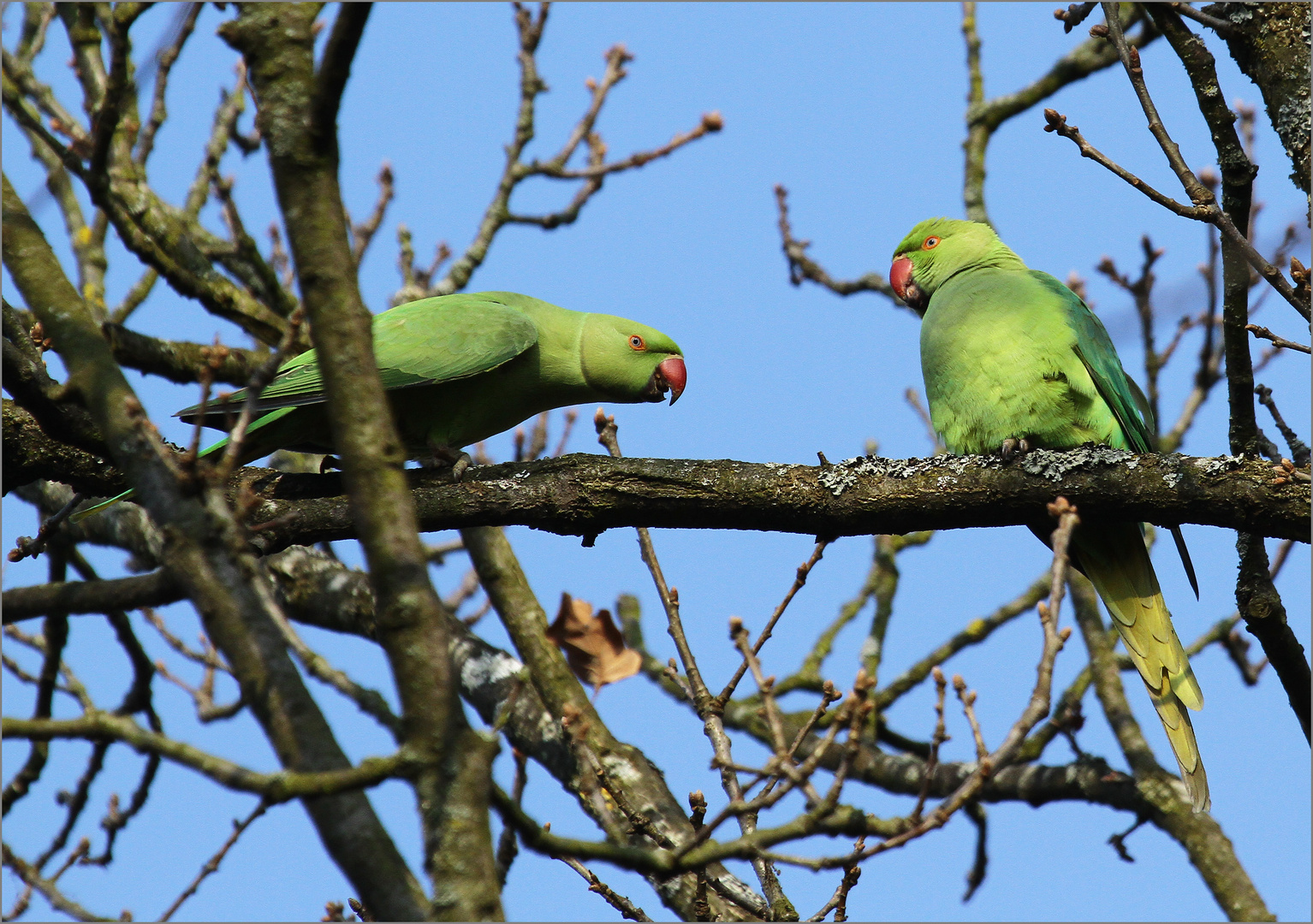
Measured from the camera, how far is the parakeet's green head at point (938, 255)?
5.82m

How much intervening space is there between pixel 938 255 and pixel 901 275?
27 centimetres

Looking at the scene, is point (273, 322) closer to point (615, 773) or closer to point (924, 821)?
point (615, 773)

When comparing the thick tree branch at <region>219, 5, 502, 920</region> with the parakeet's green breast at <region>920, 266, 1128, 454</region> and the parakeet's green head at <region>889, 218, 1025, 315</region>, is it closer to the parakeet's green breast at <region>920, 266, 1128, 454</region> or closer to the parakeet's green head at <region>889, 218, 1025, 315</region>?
the parakeet's green breast at <region>920, 266, 1128, 454</region>

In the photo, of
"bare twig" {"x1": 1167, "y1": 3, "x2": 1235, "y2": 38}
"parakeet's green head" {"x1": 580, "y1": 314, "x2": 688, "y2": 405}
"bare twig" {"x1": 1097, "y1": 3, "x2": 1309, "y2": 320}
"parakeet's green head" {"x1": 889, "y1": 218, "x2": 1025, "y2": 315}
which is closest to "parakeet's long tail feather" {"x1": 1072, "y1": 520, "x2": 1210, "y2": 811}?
"bare twig" {"x1": 1097, "y1": 3, "x2": 1309, "y2": 320}

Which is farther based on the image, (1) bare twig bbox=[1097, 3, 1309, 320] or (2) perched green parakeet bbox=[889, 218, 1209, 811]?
(2) perched green parakeet bbox=[889, 218, 1209, 811]

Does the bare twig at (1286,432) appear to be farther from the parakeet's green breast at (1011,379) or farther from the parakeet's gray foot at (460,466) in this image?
the parakeet's gray foot at (460,466)

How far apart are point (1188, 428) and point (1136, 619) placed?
3.37 metres

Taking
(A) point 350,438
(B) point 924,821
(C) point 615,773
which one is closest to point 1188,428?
(C) point 615,773

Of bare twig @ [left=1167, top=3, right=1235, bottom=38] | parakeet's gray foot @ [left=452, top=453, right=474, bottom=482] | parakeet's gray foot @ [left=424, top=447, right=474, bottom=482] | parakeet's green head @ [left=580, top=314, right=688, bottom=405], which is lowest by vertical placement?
parakeet's gray foot @ [left=452, top=453, right=474, bottom=482]

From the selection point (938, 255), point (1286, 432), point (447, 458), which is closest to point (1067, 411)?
point (1286, 432)

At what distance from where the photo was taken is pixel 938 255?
6.00m

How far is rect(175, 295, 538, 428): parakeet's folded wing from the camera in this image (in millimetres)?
4398

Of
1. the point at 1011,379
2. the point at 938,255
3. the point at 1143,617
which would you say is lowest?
the point at 1143,617

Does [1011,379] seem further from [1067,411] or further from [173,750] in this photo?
[173,750]
